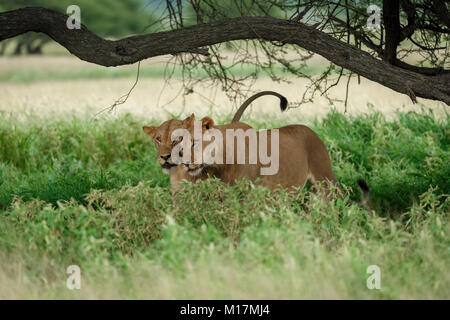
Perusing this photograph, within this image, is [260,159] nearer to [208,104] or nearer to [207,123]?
[207,123]

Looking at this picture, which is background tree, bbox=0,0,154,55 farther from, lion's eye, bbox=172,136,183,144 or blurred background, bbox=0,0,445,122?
lion's eye, bbox=172,136,183,144

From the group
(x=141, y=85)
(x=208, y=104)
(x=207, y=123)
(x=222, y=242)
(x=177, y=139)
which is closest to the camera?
(x=222, y=242)

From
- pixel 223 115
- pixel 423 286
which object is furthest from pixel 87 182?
pixel 423 286

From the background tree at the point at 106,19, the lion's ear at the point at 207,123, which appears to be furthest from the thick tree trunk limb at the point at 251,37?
the background tree at the point at 106,19

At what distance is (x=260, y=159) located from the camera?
5570 millimetres

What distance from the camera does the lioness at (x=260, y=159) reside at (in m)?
5.14

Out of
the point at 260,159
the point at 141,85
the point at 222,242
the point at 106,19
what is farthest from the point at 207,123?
the point at 106,19

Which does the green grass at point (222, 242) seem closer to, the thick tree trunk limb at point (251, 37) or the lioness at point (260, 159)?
the lioness at point (260, 159)

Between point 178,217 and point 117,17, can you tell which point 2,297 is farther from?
point 117,17

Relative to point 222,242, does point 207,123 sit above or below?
above

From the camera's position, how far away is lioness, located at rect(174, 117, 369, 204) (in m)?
5.14

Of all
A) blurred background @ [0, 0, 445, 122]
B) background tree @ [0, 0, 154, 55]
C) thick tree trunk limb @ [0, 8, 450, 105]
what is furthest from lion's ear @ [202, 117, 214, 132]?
background tree @ [0, 0, 154, 55]

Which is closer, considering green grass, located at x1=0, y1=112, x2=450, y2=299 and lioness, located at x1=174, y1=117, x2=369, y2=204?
green grass, located at x1=0, y1=112, x2=450, y2=299

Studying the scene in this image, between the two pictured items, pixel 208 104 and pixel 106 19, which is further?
pixel 106 19
